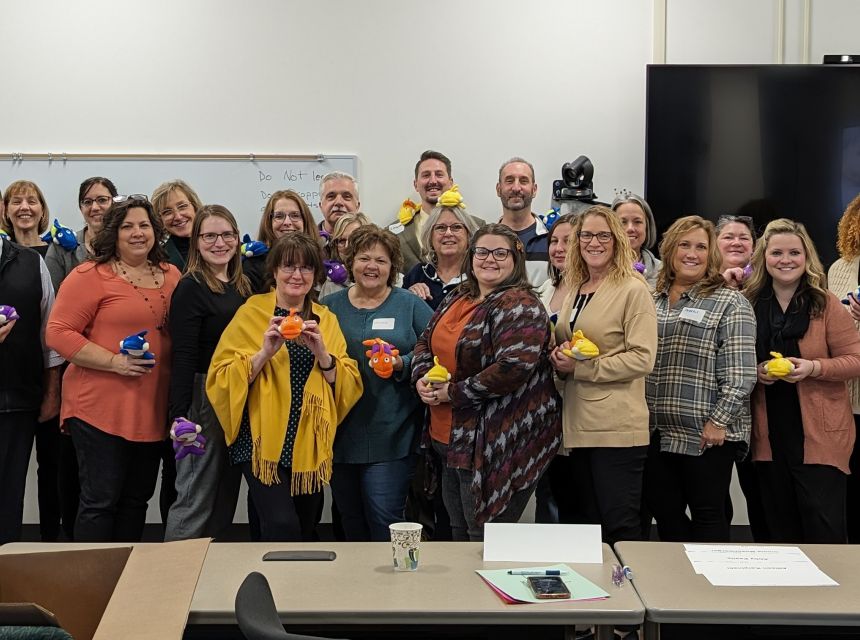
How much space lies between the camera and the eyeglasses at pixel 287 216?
4086mm

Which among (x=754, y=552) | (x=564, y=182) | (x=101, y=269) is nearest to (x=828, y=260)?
(x=564, y=182)

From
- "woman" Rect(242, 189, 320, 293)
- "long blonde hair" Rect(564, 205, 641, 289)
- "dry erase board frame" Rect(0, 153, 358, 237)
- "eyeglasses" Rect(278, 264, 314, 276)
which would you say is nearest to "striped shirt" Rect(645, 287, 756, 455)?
"long blonde hair" Rect(564, 205, 641, 289)

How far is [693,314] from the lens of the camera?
3.44 metres

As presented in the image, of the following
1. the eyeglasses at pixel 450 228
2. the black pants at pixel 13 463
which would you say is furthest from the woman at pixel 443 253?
the black pants at pixel 13 463

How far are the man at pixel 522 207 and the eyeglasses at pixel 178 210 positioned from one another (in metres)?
1.55

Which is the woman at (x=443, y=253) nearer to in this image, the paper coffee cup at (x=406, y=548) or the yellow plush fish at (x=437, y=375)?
the yellow plush fish at (x=437, y=375)

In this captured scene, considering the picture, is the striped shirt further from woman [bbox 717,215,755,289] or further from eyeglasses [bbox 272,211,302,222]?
eyeglasses [bbox 272,211,302,222]

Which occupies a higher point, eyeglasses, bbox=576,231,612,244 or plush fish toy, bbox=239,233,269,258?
eyeglasses, bbox=576,231,612,244

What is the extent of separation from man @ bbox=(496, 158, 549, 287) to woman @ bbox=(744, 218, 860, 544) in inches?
49.1

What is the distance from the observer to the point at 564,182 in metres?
5.09

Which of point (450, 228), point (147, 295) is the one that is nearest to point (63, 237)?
point (147, 295)

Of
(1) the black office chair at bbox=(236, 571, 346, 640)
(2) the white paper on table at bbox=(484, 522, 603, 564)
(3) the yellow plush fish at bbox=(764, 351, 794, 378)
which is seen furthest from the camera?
(3) the yellow plush fish at bbox=(764, 351, 794, 378)

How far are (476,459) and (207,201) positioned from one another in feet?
9.64

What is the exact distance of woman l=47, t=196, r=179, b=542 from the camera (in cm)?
339
